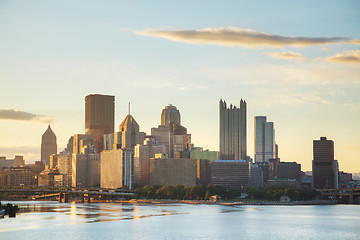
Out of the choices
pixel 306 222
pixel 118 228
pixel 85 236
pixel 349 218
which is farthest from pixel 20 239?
pixel 349 218

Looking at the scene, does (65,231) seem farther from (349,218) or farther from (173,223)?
(349,218)

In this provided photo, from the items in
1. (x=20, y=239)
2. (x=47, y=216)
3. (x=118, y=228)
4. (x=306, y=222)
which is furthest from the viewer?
(x=47, y=216)

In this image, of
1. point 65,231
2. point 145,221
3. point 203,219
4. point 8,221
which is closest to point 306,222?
point 203,219

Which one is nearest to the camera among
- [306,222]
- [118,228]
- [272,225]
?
[118,228]

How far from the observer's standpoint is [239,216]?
146375 mm

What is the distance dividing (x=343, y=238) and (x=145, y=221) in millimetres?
40927

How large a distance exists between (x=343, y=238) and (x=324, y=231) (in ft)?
32.0

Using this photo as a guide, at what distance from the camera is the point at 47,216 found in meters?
145

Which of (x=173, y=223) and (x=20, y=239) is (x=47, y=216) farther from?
(x=20, y=239)

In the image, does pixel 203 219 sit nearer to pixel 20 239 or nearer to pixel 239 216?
pixel 239 216

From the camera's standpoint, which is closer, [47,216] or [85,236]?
[85,236]

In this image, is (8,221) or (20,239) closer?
(20,239)

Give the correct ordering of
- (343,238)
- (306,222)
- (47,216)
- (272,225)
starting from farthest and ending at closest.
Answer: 1. (47,216)
2. (306,222)
3. (272,225)
4. (343,238)

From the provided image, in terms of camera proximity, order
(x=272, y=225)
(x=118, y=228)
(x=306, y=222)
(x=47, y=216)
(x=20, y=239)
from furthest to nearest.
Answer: (x=47, y=216), (x=306, y=222), (x=272, y=225), (x=118, y=228), (x=20, y=239)
